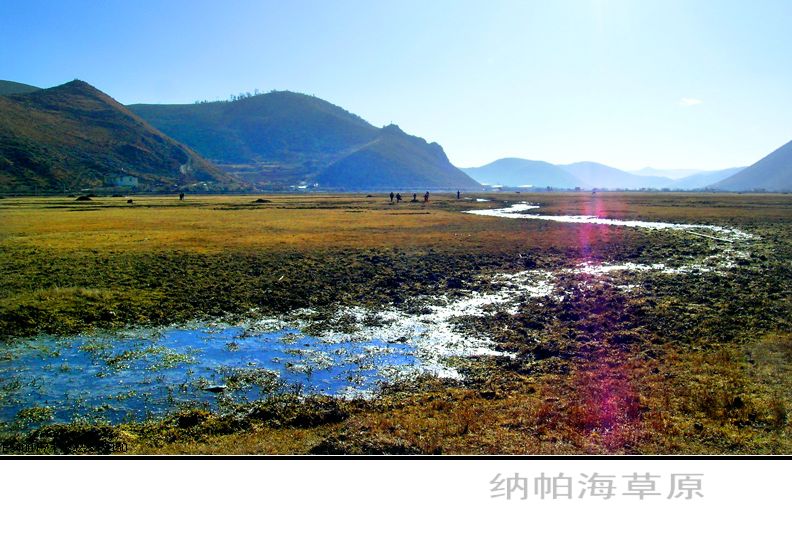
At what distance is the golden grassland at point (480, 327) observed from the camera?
10.4 m

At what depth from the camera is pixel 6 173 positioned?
124 meters

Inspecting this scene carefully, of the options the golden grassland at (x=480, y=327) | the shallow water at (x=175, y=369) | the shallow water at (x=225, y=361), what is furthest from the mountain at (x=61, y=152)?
the shallow water at (x=225, y=361)

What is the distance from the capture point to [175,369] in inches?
609

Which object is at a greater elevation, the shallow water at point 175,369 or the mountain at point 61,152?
the mountain at point 61,152

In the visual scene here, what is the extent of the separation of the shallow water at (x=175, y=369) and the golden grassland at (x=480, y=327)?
1.41m

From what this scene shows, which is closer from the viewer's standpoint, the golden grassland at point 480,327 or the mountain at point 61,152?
the golden grassland at point 480,327

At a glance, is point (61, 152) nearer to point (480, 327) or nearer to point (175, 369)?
point (175, 369)

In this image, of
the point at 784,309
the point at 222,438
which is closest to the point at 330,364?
the point at 222,438

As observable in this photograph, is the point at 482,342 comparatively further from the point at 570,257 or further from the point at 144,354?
the point at 570,257

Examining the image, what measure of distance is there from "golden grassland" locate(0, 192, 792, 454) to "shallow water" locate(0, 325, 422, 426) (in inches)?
55.7

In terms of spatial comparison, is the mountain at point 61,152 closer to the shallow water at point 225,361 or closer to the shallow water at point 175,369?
the shallow water at point 175,369

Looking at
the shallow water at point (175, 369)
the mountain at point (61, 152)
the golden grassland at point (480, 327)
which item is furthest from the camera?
the mountain at point (61, 152)

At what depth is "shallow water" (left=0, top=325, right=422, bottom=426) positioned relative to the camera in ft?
42.5

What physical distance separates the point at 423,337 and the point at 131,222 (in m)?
46.8
